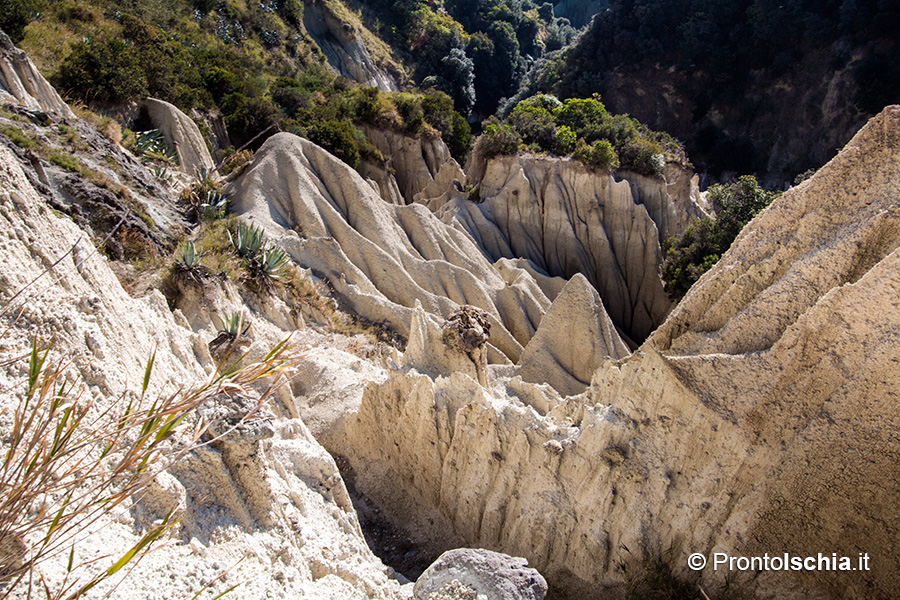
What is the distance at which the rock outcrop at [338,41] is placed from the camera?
43531 millimetres

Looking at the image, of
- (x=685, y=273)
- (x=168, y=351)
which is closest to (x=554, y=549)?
(x=168, y=351)

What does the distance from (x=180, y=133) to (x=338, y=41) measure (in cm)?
3103

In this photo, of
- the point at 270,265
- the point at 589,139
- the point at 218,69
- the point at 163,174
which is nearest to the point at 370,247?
the point at 270,265

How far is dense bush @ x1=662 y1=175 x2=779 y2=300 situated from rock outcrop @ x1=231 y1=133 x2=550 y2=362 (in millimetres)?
5650

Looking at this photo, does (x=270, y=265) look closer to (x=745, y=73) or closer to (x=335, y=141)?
(x=335, y=141)

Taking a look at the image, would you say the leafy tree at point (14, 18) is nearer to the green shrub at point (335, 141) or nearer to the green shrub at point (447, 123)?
the green shrub at point (335, 141)

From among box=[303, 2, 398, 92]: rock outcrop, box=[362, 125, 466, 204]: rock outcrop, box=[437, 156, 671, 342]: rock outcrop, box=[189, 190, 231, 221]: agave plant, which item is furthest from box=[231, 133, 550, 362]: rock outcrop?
box=[303, 2, 398, 92]: rock outcrop

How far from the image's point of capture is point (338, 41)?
44531mm

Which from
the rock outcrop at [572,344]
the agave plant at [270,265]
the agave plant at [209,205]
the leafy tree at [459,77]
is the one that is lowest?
the rock outcrop at [572,344]

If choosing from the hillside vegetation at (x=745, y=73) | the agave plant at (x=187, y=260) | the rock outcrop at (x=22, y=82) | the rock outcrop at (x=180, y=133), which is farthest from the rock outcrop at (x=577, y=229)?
the hillside vegetation at (x=745, y=73)

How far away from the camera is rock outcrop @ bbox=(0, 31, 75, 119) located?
1272 centimetres

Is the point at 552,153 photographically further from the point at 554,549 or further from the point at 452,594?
the point at 452,594

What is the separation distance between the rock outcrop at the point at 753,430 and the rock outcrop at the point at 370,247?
7138 mm

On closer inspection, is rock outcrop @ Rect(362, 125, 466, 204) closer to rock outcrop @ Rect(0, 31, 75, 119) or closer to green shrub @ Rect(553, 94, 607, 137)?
green shrub @ Rect(553, 94, 607, 137)
